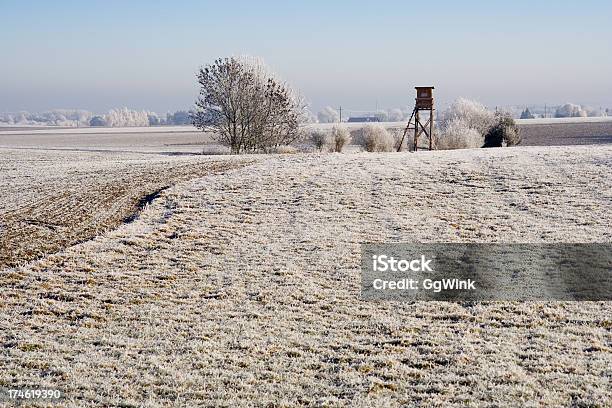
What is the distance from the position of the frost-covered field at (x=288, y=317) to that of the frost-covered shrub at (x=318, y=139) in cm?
3908

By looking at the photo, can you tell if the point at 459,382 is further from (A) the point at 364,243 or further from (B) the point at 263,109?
(B) the point at 263,109

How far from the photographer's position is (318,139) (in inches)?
2463

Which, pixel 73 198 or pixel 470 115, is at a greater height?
pixel 470 115

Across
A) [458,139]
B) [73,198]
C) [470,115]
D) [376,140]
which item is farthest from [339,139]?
[73,198]

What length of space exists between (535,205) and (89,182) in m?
17.6

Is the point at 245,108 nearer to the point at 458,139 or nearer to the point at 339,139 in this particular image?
the point at 339,139

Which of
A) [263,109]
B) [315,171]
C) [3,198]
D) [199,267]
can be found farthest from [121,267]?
[263,109]

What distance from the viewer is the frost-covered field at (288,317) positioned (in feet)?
28.9

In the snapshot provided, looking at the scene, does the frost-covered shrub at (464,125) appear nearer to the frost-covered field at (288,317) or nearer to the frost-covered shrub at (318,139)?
the frost-covered shrub at (318,139)

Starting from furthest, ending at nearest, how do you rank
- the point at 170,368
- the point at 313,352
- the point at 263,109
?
the point at 263,109
the point at 313,352
the point at 170,368

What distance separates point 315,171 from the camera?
27.2 m

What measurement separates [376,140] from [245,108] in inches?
547

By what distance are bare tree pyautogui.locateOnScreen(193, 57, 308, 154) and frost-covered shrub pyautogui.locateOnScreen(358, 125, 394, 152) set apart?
343 inches

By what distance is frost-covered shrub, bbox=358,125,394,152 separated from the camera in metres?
59.0
